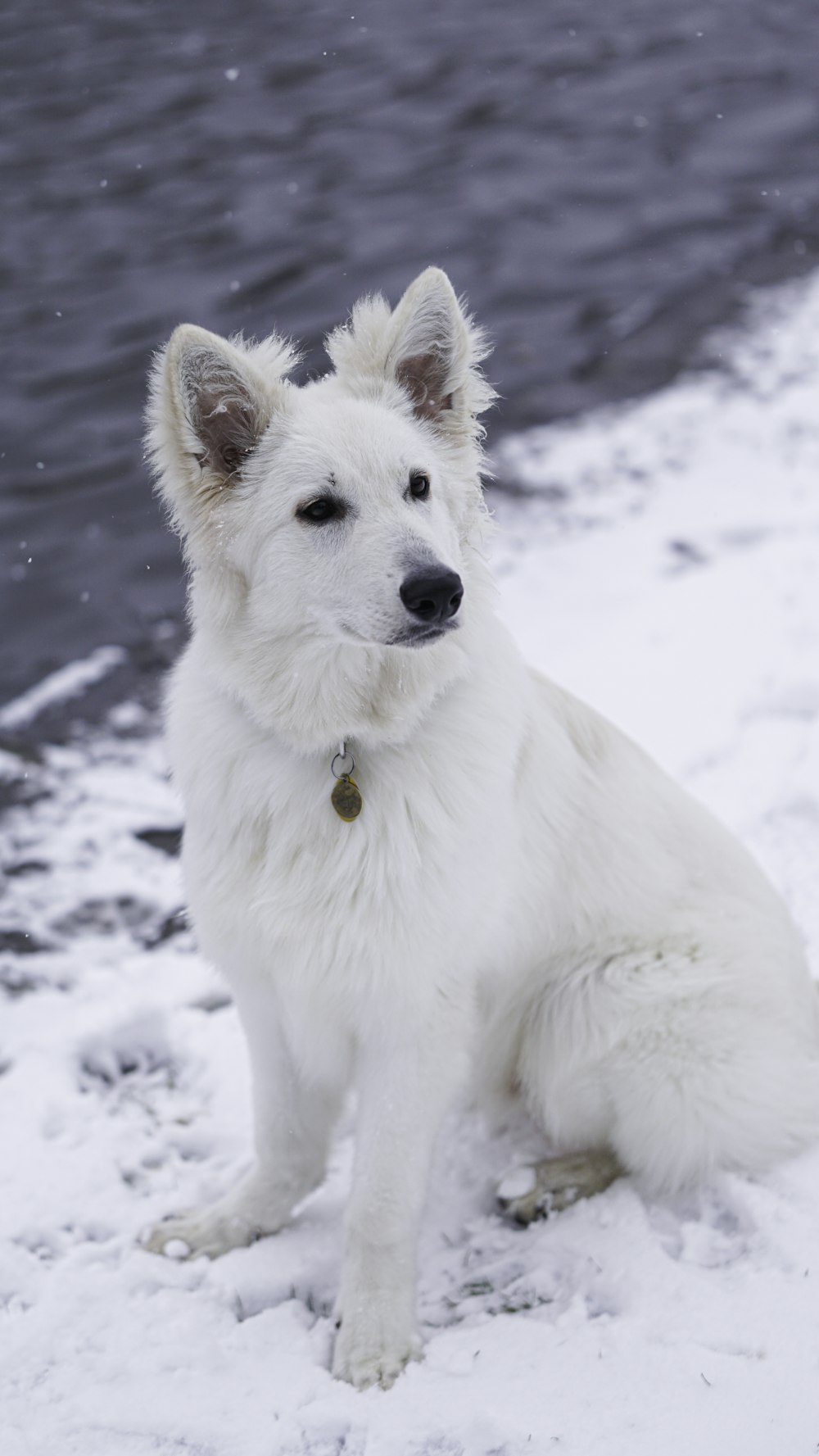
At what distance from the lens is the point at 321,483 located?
3021 mm

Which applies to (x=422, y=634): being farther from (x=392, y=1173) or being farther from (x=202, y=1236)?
(x=202, y=1236)

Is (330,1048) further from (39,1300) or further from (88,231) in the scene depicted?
(88,231)

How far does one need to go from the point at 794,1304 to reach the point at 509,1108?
105 cm

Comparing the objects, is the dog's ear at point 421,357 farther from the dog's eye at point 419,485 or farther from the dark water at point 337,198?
the dark water at point 337,198

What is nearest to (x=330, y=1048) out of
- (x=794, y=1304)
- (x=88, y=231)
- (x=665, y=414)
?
(x=794, y=1304)

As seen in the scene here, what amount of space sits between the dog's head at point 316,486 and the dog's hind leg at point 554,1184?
5.12ft

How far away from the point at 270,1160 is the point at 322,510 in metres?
1.83

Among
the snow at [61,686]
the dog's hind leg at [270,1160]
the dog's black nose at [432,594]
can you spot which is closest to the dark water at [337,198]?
the snow at [61,686]

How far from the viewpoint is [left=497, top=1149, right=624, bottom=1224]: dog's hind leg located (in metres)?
3.41

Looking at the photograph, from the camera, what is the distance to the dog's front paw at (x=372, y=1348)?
2922 mm

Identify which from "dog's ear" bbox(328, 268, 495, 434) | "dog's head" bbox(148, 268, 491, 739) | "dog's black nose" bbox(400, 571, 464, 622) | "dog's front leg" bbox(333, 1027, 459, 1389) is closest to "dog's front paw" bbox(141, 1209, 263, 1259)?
"dog's front leg" bbox(333, 1027, 459, 1389)

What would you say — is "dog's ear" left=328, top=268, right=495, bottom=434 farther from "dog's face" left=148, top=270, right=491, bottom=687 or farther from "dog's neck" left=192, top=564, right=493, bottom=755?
"dog's neck" left=192, top=564, right=493, bottom=755

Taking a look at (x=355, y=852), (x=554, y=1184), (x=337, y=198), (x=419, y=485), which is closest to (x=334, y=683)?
(x=355, y=852)

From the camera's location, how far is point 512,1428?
2.65 m
